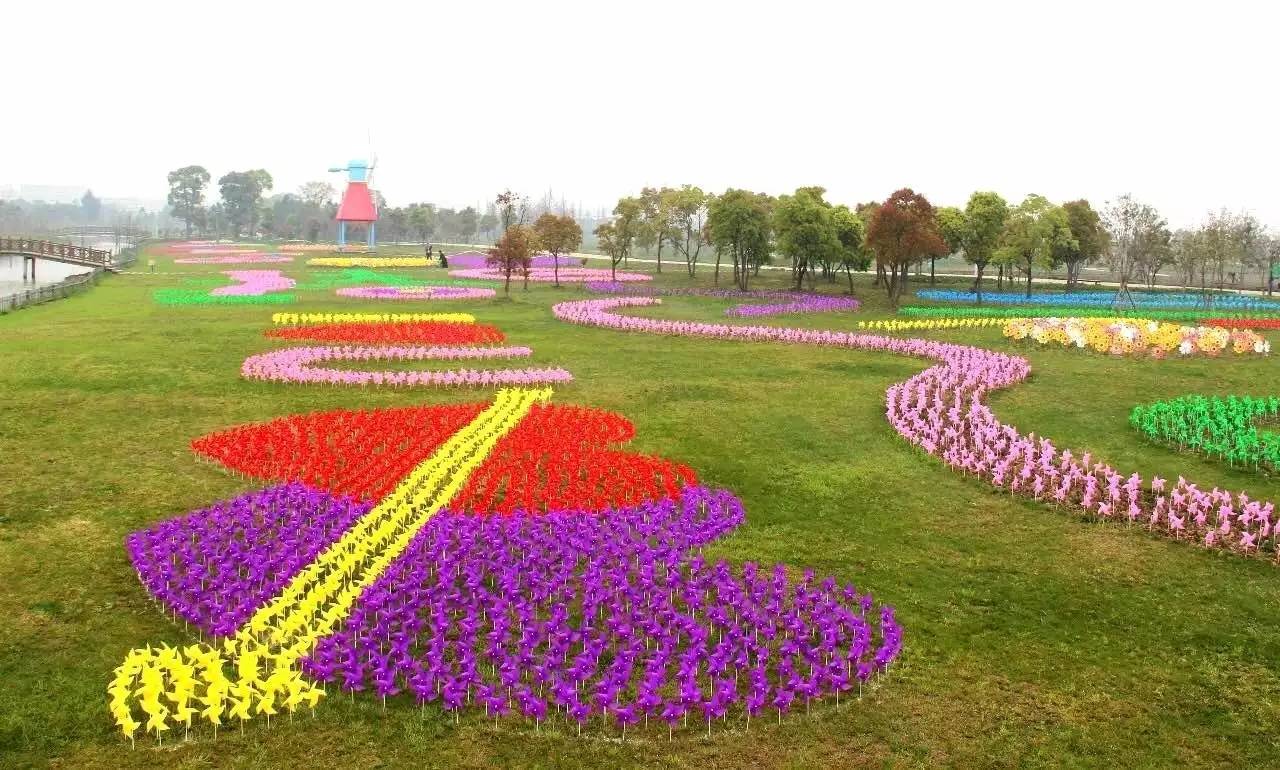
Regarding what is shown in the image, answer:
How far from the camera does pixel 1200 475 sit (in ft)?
46.0

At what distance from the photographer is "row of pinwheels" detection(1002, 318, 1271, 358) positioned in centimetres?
2697

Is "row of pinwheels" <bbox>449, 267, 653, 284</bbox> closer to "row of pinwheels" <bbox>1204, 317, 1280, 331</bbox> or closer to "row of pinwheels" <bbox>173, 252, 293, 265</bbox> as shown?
"row of pinwheels" <bbox>173, 252, 293, 265</bbox>

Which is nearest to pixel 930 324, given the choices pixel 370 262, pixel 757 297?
pixel 757 297

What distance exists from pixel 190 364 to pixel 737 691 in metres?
19.4

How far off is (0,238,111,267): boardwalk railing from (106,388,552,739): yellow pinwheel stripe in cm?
5349

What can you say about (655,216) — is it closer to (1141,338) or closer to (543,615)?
(1141,338)

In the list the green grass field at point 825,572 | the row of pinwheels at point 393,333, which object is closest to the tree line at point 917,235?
the row of pinwheels at point 393,333

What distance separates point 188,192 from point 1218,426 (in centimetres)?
16630

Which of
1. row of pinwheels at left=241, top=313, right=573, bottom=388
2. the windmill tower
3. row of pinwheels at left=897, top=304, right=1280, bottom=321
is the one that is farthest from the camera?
the windmill tower

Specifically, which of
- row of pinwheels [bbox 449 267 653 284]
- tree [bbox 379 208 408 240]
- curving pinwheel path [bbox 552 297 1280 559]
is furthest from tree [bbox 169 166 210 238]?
curving pinwheel path [bbox 552 297 1280 559]

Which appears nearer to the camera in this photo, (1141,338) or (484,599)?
(484,599)

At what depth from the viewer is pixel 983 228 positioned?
46.8 metres

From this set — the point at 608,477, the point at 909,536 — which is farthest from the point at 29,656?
the point at 909,536

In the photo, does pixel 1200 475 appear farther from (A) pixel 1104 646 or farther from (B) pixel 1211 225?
(B) pixel 1211 225
